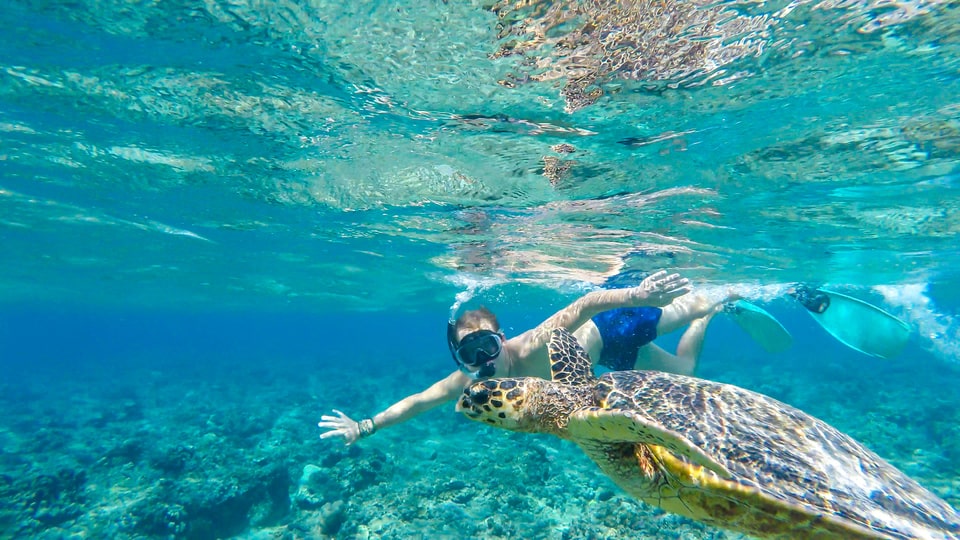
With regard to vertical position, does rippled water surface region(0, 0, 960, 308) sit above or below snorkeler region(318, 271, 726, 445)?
above

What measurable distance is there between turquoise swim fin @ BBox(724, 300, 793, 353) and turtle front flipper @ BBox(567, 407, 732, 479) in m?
8.85

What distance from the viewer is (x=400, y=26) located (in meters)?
5.38

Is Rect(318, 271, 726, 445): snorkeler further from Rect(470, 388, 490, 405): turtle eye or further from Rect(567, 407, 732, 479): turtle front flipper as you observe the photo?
Rect(567, 407, 732, 479): turtle front flipper

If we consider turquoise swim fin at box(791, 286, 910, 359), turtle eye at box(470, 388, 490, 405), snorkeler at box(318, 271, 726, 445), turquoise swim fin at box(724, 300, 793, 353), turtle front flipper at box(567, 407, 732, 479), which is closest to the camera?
turtle front flipper at box(567, 407, 732, 479)

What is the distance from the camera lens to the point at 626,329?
8.41 m

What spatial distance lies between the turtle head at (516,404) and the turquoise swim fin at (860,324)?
11.7 metres

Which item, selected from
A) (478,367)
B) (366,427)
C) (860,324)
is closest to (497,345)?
(478,367)

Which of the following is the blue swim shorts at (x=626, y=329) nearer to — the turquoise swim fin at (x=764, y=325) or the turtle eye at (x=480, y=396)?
the turquoise swim fin at (x=764, y=325)

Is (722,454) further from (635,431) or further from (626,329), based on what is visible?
(626,329)

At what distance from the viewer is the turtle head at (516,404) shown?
3.77m

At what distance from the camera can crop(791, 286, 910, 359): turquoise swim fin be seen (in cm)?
1119

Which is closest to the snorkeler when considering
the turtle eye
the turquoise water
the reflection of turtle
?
the reflection of turtle

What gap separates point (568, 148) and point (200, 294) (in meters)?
40.1

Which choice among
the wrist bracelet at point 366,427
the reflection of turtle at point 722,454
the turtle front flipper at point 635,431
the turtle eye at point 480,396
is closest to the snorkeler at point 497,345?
the wrist bracelet at point 366,427
